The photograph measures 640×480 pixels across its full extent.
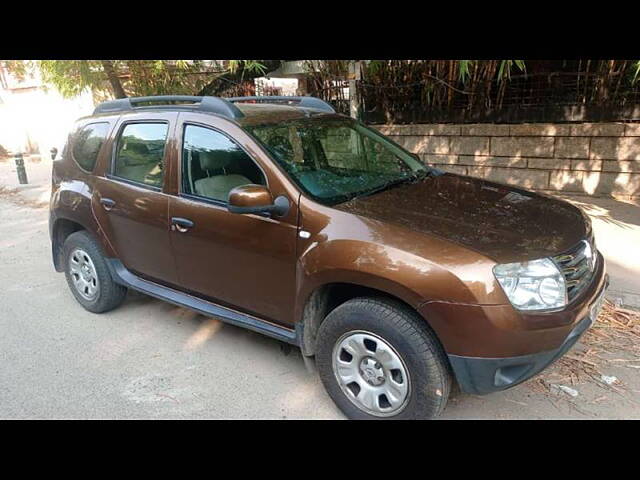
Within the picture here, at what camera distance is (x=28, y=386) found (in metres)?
3.38

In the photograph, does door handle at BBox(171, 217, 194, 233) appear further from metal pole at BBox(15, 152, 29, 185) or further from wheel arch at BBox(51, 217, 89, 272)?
metal pole at BBox(15, 152, 29, 185)

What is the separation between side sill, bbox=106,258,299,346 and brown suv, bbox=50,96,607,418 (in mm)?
13

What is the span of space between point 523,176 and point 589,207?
1201mm

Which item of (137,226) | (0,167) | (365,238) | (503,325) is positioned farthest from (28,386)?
(0,167)

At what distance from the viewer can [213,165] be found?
338 centimetres

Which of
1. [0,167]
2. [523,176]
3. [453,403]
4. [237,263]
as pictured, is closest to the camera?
[453,403]

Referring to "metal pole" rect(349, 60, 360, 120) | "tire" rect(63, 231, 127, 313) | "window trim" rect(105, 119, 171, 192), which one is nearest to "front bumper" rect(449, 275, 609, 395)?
"window trim" rect(105, 119, 171, 192)

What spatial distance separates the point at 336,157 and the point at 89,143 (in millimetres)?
2245

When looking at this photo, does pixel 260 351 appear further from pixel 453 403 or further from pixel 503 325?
pixel 503 325

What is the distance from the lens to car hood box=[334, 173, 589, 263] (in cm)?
249

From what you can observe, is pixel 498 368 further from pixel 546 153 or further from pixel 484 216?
pixel 546 153

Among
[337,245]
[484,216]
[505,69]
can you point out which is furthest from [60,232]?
[505,69]

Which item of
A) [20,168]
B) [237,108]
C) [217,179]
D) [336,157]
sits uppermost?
[237,108]

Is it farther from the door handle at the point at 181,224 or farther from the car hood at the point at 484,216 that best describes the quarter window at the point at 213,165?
the car hood at the point at 484,216
